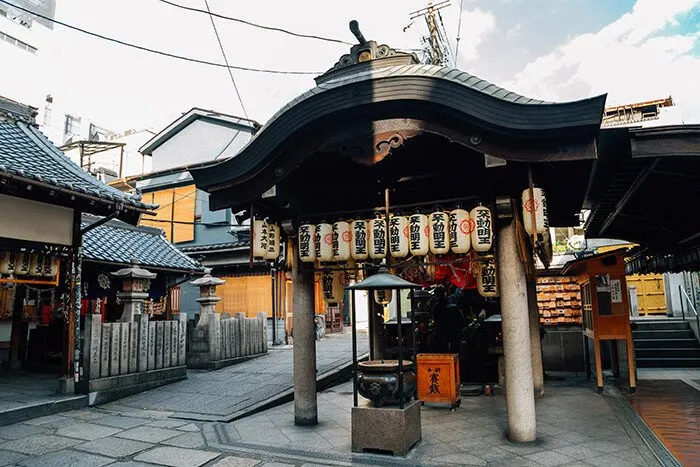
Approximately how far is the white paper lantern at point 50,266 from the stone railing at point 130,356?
4.64 feet

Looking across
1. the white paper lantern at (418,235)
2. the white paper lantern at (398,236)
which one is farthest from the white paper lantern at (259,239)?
the white paper lantern at (418,235)

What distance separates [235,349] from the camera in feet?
50.5

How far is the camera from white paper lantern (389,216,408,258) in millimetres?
7734

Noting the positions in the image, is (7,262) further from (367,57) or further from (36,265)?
(367,57)

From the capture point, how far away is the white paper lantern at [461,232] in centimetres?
744

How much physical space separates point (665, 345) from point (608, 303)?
596cm

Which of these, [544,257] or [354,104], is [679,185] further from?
[354,104]

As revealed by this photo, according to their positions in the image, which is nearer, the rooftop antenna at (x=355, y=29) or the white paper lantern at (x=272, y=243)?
the rooftop antenna at (x=355, y=29)

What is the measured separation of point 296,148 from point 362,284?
8.83ft

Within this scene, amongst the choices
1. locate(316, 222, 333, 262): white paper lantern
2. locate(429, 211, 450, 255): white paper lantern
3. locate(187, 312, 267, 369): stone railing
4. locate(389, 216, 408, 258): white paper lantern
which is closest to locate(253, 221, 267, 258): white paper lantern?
locate(316, 222, 333, 262): white paper lantern

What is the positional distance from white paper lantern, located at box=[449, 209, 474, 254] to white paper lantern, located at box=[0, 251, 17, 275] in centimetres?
944

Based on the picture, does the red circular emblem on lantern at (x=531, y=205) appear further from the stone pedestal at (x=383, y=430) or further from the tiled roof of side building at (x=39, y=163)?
the tiled roof of side building at (x=39, y=163)

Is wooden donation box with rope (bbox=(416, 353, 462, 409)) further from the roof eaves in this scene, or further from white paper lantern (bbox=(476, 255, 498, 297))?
the roof eaves

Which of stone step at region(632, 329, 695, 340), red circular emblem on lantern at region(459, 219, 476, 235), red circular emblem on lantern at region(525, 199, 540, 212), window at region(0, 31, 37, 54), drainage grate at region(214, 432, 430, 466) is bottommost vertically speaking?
drainage grate at region(214, 432, 430, 466)
